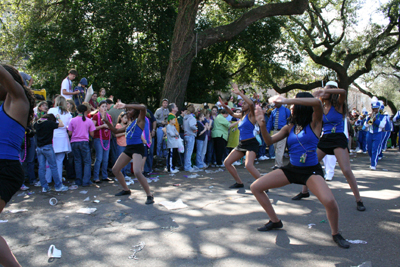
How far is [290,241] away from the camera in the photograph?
13.3 ft

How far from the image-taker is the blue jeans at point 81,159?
7.69 m

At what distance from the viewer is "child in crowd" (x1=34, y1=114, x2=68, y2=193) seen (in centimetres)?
699

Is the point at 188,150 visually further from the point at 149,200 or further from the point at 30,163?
the point at 30,163

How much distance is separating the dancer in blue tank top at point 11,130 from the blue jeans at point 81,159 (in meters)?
4.89

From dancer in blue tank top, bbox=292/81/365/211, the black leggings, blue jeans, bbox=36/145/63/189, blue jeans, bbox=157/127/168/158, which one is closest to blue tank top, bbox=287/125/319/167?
dancer in blue tank top, bbox=292/81/365/211

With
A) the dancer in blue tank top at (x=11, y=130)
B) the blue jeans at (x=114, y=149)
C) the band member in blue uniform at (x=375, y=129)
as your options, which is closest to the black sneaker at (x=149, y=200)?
the dancer in blue tank top at (x=11, y=130)

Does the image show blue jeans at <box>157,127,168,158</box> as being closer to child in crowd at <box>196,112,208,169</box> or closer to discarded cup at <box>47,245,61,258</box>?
child in crowd at <box>196,112,208,169</box>

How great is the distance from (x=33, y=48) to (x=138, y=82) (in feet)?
14.9

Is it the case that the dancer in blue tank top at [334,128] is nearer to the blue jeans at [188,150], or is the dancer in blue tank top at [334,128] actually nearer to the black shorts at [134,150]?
the black shorts at [134,150]

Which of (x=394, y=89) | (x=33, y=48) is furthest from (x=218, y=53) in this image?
(x=394, y=89)

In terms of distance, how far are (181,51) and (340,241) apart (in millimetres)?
9807

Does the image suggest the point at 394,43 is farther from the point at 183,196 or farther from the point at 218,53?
the point at 183,196

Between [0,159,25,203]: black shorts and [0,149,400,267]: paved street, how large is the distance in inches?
45.7

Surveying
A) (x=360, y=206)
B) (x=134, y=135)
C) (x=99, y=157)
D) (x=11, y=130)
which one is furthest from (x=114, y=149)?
(x=360, y=206)
